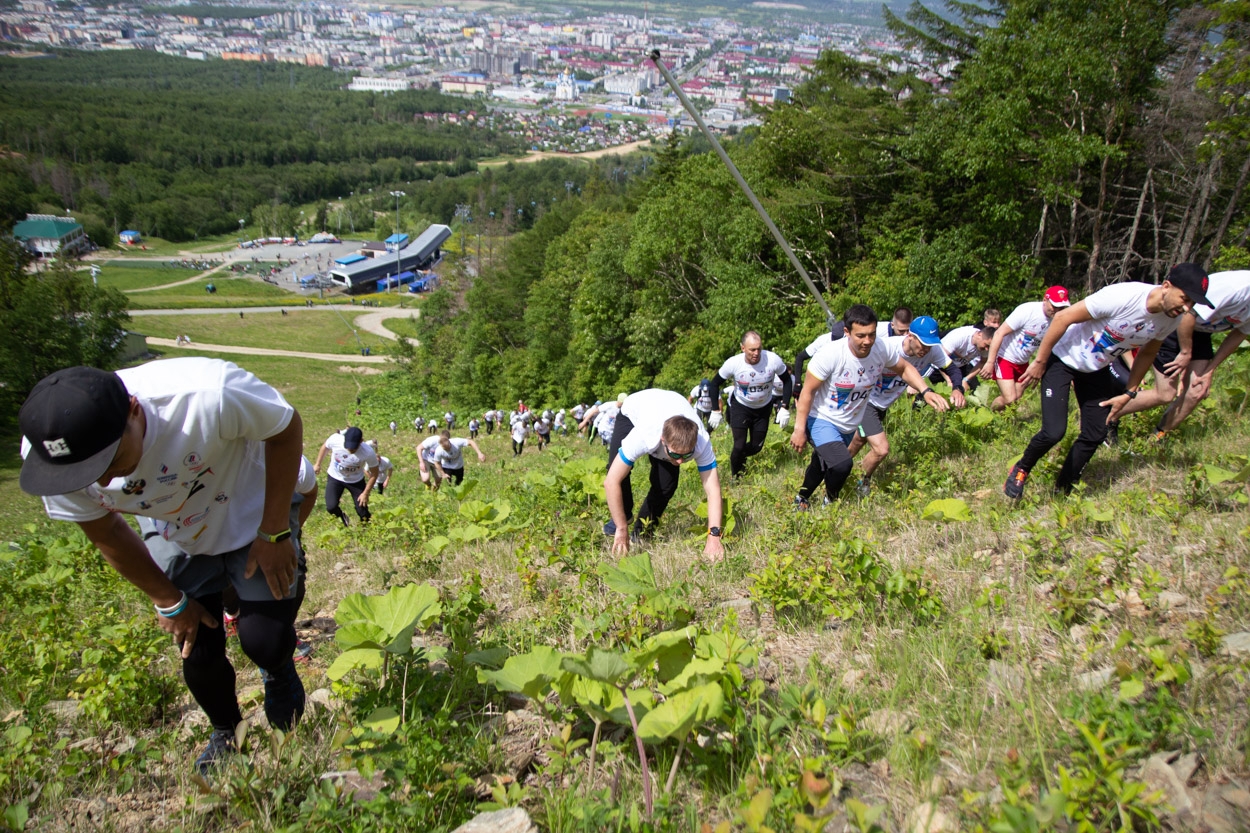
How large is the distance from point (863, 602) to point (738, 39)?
10215 cm

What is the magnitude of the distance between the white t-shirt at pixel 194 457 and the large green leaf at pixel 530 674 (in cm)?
129

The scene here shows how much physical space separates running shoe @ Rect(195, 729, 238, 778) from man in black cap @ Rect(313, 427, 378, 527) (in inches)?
225

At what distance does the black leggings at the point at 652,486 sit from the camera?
5.45 meters

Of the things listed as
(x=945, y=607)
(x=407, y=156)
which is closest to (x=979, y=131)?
(x=945, y=607)

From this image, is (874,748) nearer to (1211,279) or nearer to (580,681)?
(580,681)

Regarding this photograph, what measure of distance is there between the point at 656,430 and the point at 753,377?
8.59 feet

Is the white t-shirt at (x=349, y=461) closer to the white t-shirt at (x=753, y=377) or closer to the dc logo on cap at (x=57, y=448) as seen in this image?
the white t-shirt at (x=753, y=377)

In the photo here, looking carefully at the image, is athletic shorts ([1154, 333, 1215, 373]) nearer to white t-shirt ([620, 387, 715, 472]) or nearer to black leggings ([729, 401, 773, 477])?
black leggings ([729, 401, 773, 477])

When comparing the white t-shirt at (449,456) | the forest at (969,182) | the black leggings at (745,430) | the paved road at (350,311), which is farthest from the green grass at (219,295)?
the black leggings at (745,430)

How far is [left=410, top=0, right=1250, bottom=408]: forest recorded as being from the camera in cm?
1709

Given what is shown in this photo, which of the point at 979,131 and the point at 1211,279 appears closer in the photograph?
the point at 1211,279

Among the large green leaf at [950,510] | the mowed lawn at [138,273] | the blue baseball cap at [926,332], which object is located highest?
the blue baseball cap at [926,332]

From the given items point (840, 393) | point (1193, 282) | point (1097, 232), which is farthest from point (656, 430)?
point (1097, 232)

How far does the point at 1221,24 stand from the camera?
1438cm
